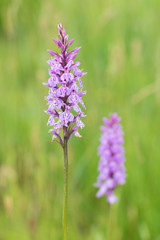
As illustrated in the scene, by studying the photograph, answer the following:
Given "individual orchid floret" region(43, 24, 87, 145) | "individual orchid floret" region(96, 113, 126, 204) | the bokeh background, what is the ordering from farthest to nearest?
1. the bokeh background
2. "individual orchid floret" region(96, 113, 126, 204)
3. "individual orchid floret" region(43, 24, 87, 145)

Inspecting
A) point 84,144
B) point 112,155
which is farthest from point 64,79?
point 84,144

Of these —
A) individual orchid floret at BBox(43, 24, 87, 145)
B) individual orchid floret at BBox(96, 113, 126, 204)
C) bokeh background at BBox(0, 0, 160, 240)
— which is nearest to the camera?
individual orchid floret at BBox(43, 24, 87, 145)

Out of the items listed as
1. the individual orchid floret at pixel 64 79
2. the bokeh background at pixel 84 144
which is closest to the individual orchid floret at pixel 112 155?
the bokeh background at pixel 84 144

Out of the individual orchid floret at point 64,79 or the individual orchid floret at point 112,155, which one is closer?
the individual orchid floret at point 64,79

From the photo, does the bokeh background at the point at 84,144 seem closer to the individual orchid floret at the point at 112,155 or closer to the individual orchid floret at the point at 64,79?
the individual orchid floret at the point at 112,155

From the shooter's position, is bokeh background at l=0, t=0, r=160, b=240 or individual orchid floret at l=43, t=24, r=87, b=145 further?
bokeh background at l=0, t=0, r=160, b=240

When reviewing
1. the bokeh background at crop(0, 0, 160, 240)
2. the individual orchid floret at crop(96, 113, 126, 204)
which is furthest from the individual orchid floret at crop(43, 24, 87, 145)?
the bokeh background at crop(0, 0, 160, 240)

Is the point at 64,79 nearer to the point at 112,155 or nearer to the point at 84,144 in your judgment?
the point at 112,155

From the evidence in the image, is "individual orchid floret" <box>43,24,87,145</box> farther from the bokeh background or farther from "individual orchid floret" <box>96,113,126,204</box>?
the bokeh background

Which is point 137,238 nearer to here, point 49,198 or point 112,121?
point 49,198
